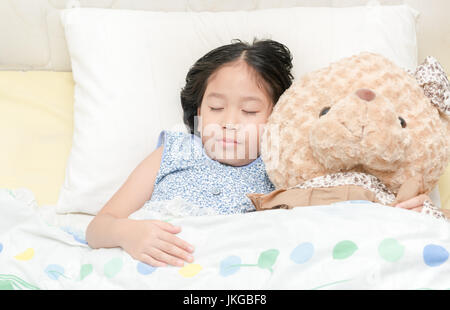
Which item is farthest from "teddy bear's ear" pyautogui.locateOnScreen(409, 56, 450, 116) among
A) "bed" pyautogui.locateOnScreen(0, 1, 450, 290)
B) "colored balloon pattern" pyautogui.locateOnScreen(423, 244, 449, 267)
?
"colored balloon pattern" pyautogui.locateOnScreen(423, 244, 449, 267)

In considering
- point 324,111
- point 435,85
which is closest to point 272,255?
point 324,111

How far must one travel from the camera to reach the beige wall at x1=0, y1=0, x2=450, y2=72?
60.8 inches

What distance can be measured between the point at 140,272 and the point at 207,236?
0.42 ft

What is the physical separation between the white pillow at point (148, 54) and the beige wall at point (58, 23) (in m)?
0.09

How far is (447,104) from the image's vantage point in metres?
1.13

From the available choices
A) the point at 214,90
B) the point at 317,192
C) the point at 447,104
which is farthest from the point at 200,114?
the point at 447,104

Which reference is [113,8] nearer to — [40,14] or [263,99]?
[40,14]

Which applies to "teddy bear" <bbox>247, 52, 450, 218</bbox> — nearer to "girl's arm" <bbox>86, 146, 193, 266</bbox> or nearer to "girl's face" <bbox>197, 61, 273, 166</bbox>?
"girl's face" <bbox>197, 61, 273, 166</bbox>

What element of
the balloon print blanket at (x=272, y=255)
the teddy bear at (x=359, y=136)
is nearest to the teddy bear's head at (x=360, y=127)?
the teddy bear at (x=359, y=136)

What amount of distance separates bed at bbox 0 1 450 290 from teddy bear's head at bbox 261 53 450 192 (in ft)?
0.35

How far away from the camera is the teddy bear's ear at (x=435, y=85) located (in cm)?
112

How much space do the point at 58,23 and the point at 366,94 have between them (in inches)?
36.6

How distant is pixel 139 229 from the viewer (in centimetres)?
105

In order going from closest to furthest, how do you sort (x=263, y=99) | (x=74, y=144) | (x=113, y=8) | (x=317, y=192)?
1. (x=317, y=192)
2. (x=263, y=99)
3. (x=74, y=144)
4. (x=113, y=8)
